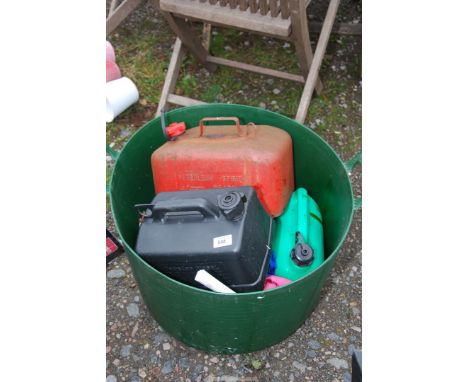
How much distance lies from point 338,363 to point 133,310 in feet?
2.98

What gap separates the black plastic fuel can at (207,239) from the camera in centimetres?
155

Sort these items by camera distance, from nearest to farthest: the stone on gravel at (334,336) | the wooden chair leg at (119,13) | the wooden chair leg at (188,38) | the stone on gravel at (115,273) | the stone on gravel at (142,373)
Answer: the stone on gravel at (142,373)
the stone on gravel at (334,336)
the stone on gravel at (115,273)
the wooden chair leg at (188,38)
the wooden chair leg at (119,13)

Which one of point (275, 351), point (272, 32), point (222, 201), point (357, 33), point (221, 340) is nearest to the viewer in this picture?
point (222, 201)

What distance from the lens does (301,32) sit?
2189 millimetres

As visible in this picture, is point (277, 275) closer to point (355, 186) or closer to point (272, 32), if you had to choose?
point (355, 186)

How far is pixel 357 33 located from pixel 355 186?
1.17 meters

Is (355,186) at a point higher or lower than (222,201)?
lower

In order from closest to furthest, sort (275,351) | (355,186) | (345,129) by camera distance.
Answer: (275,351)
(355,186)
(345,129)

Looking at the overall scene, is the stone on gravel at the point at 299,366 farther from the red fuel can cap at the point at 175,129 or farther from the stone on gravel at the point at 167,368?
the red fuel can cap at the point at 175,129

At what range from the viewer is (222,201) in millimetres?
1566

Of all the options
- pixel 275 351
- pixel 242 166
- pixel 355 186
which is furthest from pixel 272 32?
pixel 275 351

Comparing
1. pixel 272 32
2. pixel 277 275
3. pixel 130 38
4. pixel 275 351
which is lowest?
pixel 275 351

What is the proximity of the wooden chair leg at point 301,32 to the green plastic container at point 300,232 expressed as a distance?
2.35 feet

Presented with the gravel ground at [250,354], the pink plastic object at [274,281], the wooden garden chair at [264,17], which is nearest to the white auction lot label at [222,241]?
the pink plastic object at [274,281]
